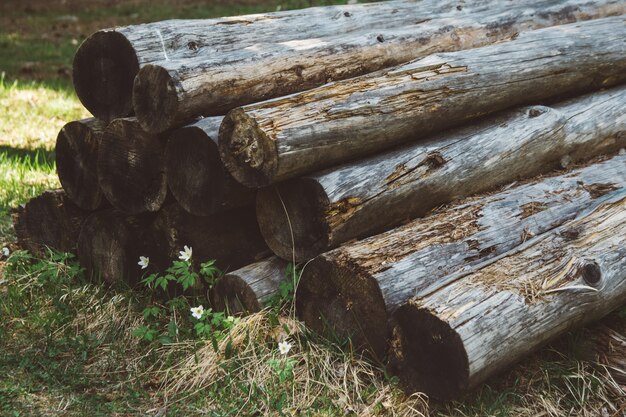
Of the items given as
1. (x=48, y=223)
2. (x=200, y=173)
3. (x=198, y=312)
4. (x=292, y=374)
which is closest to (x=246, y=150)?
(x=200, y=173)

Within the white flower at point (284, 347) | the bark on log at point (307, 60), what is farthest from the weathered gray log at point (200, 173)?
the white flower at point (284, 347)

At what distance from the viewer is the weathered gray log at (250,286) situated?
380 cm

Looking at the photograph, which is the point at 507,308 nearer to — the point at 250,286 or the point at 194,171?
the point at 250,286

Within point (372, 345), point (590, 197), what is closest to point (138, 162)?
point (372, 345)

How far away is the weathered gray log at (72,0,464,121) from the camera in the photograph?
13.7 feet

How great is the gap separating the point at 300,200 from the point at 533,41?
2.00 m

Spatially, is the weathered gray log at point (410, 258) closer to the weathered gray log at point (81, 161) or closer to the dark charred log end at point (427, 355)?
the dark charred log end at point (427, 355)

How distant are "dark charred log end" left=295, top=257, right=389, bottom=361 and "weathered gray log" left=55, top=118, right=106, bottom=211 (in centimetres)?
143

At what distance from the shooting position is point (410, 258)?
350 cm

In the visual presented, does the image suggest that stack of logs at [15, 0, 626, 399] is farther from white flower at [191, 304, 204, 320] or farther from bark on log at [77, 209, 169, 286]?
white flower at [191, 304, 204, 320]

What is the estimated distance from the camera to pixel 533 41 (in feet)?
15.7

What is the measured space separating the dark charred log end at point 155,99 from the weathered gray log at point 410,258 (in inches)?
39.0

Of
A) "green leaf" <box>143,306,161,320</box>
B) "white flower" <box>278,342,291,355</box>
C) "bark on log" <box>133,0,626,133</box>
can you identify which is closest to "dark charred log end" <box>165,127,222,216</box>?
"bark on log" <box>133,0,626,133</box>

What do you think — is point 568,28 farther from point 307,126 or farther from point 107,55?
point 107,55
